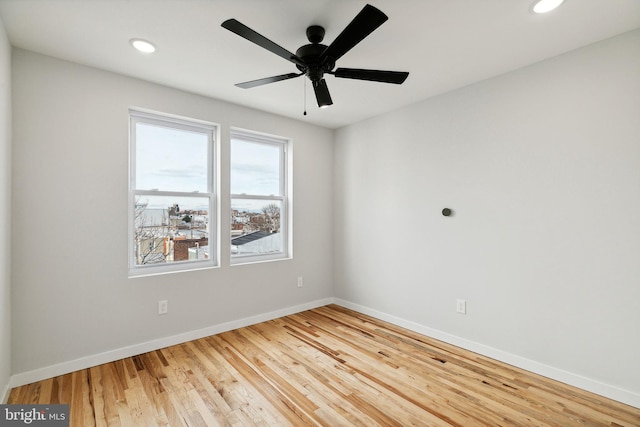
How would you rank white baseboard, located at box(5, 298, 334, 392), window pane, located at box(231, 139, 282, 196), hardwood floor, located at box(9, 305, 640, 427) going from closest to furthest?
hardwood floor, located at box(9, 305, 640, 427) → white baseboard, located at box(5, 298, 334, 392) → window pane, located at box(231, 139, 282, 196)

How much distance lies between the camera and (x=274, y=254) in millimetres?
4016

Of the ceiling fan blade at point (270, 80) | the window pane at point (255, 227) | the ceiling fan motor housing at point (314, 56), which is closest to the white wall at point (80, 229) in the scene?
the window pane at point (255, 227)

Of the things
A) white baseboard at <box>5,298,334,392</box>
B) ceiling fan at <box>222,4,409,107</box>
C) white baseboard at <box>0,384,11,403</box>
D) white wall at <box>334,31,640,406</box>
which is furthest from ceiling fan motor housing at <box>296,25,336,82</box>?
white baseboard at <box>0,384,11,403</box>

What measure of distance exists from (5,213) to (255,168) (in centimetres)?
227

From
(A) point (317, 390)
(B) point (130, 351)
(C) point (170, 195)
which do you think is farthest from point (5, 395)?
(A) point (317, 390)

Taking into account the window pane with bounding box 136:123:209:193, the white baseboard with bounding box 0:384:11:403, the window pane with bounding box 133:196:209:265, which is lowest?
the white baseboard with bounding box 0:384:11:403

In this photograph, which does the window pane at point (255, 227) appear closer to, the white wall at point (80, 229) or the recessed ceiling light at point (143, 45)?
the white wall at point (80, 229)

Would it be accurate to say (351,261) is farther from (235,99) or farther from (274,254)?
(235,99)

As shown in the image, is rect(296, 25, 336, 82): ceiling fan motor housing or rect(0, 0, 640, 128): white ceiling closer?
rect(0, 0, 640, 128): white ceiling

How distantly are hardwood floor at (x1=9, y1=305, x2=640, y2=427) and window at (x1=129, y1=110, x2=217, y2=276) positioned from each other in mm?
893

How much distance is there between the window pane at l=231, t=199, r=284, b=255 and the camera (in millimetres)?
3645

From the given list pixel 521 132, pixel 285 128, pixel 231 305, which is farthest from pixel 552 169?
pixel 231 305

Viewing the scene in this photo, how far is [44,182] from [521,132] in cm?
397

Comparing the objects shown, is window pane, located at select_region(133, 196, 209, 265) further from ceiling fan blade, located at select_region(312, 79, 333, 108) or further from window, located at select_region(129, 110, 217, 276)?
ceiling fan blade, located at select_region(312, 79, 333, 108)
